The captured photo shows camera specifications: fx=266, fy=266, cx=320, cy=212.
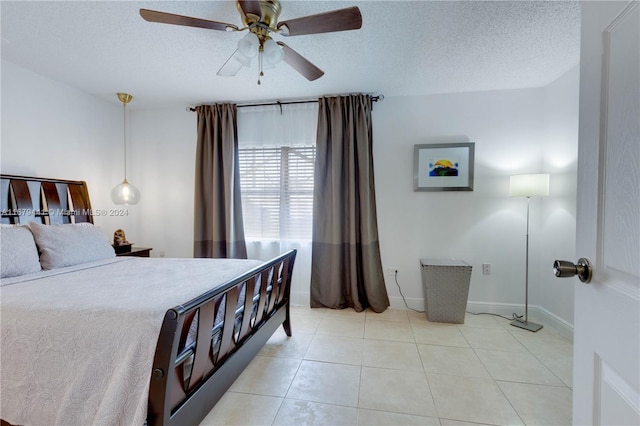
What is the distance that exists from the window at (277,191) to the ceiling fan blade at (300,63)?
1.23 meters

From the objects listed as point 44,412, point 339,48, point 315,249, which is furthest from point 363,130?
point 44,412

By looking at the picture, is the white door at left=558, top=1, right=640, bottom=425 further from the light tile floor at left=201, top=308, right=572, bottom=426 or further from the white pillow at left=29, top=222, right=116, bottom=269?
the white pillow at left=29, top=222, right=116, bottom=269

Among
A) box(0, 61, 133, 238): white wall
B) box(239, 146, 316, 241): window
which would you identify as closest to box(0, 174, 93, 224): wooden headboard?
box(0, 61, 133, 238): white wall

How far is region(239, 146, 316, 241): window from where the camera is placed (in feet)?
10.6

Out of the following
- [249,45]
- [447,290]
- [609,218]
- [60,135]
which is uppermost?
[249,45]

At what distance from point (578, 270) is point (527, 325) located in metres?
2.56

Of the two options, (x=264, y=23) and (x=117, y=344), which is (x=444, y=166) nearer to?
(x=264, y=23)

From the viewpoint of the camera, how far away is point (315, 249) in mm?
Result: 3080

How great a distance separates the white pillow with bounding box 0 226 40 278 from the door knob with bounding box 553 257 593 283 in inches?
112

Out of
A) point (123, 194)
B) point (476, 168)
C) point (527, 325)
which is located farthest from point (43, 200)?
point (527, 325)

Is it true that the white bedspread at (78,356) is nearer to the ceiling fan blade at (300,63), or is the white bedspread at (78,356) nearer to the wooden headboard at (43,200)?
the wooden headboard at (43,200)

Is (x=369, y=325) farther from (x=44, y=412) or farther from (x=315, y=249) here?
(x=44, y=412)

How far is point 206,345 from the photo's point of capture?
1.27 m

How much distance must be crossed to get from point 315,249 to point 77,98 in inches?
122
